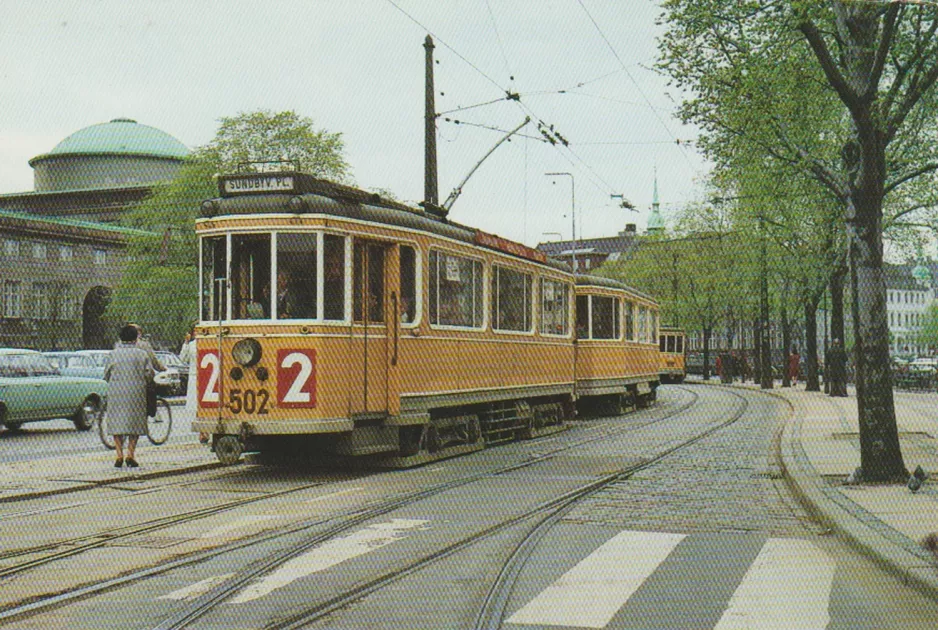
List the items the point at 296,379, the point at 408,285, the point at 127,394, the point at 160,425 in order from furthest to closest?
the point at 160,425 → the point at 408,285 → the point at 127,394 → the point at 296,379

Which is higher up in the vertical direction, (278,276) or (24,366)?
(278,276)

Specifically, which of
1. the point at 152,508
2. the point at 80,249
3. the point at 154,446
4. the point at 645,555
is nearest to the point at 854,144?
the point at 645,555

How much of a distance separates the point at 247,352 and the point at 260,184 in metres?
1.89

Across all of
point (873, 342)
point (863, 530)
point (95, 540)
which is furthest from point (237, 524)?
point (873, 342)

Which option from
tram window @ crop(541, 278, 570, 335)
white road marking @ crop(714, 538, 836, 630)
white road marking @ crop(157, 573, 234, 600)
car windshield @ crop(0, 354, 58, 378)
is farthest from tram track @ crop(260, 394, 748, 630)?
car windshield @ crop(0, 354, 58, 378)

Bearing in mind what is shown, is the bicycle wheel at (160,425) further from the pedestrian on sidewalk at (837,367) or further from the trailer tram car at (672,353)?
the trailer tram car at (672,353)

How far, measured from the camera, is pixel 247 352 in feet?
41.2

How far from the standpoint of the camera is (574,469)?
46.6 ft

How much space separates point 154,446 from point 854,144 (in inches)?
430

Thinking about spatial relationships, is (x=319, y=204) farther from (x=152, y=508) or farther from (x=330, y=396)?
(x=152, y=508)

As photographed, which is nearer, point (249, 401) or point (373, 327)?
point (249, 401)

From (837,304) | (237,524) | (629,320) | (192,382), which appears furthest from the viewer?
(837,304)

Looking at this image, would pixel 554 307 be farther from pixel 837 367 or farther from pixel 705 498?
pixel 837 367

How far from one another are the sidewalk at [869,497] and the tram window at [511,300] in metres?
4.35
